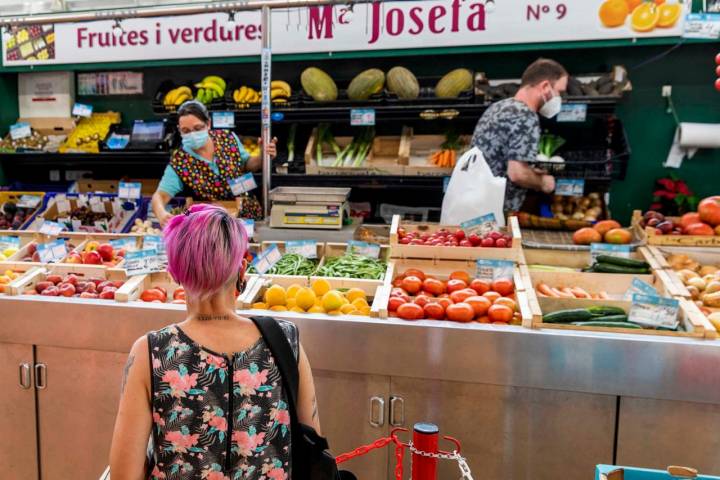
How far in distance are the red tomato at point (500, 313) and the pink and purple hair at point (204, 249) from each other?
1338mm

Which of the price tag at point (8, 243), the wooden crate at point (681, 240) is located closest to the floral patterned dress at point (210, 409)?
the wooden crate at point (681, 240)

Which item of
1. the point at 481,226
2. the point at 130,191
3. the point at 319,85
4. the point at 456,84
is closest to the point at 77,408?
the point at 481,226

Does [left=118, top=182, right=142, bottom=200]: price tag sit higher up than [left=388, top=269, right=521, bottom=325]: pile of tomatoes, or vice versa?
[left=118, top=182, right=142, bottom=200]: price tag

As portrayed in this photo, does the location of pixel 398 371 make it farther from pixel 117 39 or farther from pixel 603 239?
pixel 117 39

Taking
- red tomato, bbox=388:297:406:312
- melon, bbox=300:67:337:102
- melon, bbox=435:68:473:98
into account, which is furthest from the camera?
melon, bbox=300:67:337:102

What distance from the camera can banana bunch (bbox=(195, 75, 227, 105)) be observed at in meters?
5.70

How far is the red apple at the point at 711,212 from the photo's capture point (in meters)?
3.42

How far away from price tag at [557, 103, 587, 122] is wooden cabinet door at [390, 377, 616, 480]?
320 centimetres

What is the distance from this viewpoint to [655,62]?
17.9 ft

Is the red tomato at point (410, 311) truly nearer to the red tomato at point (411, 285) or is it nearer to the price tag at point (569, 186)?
the red tomato at point (411, 285)

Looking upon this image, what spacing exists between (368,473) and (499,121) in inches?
103

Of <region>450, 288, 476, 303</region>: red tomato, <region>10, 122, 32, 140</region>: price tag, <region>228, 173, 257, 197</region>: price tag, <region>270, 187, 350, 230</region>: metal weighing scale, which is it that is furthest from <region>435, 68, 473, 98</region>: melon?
<region>10, 122, 32, 140</region>: price tag

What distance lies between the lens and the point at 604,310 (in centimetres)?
260

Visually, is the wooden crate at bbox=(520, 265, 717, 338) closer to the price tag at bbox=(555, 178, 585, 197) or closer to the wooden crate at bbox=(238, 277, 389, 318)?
the wooden crate at bbox=(238, 277, 389, 318)
